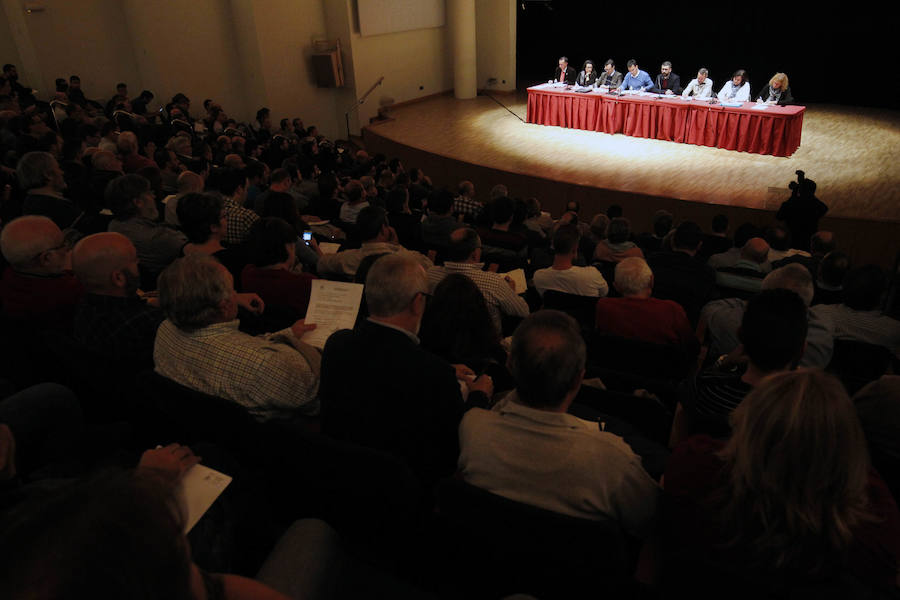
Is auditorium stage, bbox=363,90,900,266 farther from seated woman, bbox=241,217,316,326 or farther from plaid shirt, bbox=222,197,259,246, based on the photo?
seated woman, bbox=241,217,316,326

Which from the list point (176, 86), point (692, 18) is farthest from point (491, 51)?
point (176, 86)

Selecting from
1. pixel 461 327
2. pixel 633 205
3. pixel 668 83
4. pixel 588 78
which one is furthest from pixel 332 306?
pixel 588 78

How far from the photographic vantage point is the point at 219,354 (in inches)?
82.0


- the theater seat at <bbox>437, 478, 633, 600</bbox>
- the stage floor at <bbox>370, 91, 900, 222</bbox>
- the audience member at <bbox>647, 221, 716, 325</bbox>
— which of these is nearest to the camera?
the theater seat at <bbox>437, 478, 633, 600</bbox>

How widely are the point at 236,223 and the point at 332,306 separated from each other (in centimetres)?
179

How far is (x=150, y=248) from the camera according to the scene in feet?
12.4

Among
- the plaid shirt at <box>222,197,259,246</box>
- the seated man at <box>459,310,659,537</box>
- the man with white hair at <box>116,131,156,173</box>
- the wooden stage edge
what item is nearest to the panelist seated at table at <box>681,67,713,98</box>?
the wooden stage edge

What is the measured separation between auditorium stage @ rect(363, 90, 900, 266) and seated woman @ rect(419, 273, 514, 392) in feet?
19.3

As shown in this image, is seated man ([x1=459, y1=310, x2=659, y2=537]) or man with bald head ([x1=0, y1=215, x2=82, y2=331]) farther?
man with bald head ([x1=0, y1=215, x2=82, y2=331])

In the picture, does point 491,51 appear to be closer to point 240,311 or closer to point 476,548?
point 240,311

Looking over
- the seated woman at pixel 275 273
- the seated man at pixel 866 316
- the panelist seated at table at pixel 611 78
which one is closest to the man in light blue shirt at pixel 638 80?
the panelist seated at table at pixel 611 78

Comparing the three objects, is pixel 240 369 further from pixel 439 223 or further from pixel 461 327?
pixel 439 223

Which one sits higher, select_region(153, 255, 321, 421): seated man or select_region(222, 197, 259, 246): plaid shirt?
select_region(153, 255, 321, 421): seated man

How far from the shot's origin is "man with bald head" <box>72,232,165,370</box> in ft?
8.07
